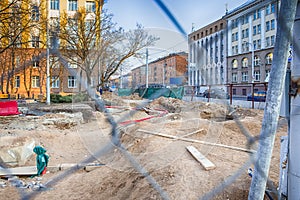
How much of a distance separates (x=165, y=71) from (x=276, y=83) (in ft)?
3.65

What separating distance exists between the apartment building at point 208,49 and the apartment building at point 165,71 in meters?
0.34

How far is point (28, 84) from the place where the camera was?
11.7m

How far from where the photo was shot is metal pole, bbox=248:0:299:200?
455 mm

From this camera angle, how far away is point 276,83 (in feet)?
1.53

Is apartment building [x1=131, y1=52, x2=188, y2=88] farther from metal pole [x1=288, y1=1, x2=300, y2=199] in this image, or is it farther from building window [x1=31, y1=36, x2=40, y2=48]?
building window [x1=31, y1=36, x2=40, y2=48]

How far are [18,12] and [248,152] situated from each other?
4.43 m

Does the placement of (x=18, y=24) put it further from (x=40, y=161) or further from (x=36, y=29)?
(x=40, y=161)

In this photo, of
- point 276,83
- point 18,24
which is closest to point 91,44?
point 18,24

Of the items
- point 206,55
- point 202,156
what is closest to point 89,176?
point 202,156

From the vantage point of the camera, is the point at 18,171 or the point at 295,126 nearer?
the point at 295,126

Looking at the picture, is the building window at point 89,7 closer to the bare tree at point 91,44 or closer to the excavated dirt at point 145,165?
the bare tree at point 91,44

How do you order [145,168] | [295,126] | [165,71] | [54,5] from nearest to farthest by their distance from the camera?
1. [295,126]
2. [165,71]
3. [145,168]
4. [54,5]

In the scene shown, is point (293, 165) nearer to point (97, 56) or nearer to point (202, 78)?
point (202, 78)

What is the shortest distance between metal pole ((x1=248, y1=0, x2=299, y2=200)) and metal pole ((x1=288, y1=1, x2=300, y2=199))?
0.42 ft
